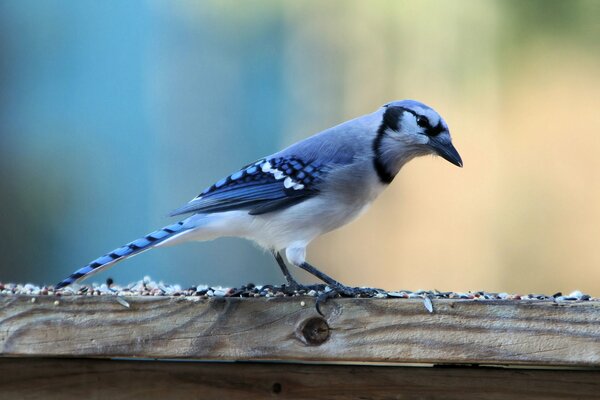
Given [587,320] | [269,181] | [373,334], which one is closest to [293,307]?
[373,334]

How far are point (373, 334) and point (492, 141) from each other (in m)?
3.79

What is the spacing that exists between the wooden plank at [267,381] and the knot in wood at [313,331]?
0.11 metres

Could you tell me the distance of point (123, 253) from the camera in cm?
262

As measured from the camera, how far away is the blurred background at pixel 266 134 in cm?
565

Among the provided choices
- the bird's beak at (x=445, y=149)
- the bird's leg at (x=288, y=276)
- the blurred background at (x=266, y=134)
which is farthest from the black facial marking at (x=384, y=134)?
the blurred background at (x=266, y=134)

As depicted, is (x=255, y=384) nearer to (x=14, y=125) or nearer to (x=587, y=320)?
(x=587, y=320)

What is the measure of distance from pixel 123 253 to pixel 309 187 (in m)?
0.65

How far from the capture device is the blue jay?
2.95m

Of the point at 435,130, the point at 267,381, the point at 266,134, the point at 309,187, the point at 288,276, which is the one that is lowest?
the point at 267,381

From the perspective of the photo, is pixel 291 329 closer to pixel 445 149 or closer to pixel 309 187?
pixel 309 187

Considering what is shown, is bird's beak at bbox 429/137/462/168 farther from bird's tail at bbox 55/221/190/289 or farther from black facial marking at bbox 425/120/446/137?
bird's tail at bbox 55/221/190/289

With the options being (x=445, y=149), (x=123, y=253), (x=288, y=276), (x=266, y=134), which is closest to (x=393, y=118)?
(x=445, y=149)

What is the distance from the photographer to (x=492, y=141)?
19.0 feet

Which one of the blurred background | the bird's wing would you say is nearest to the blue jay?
the bird's wing
